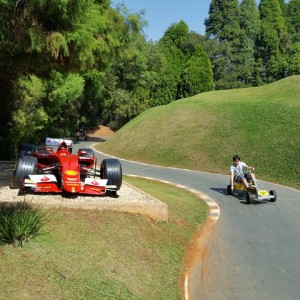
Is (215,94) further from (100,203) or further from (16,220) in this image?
(16,220)

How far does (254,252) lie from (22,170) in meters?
5.41

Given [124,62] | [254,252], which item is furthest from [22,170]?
[124,62]

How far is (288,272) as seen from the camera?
280 inches

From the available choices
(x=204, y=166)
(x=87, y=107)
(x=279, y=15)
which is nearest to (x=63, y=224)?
(x=204, y=166)

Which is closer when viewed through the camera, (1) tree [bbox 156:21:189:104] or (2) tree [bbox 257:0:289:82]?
(1) tree [bbox 156:21:189:104]

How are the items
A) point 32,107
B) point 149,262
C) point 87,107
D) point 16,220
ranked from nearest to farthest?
point 16,220 → point 149,262 → point 32,107 → point 87,107

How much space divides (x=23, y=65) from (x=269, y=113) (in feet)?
58.8

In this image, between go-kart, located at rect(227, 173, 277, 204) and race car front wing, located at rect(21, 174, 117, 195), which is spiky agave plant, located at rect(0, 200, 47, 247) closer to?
race car front wing, located at rect(21, 174, 117, 195)

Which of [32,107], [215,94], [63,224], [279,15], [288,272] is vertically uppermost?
[279,15]

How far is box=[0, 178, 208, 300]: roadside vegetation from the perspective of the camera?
5.15m

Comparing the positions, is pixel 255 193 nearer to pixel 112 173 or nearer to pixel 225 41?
pixel 112 173

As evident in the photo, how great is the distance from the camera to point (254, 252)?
26.9 feet

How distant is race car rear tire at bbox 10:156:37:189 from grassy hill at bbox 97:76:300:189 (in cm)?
1090

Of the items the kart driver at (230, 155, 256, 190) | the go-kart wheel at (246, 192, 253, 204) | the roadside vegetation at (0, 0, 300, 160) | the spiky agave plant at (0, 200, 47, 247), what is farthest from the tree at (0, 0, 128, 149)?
the go-kart wheel at (246, 192, 253, 204)
